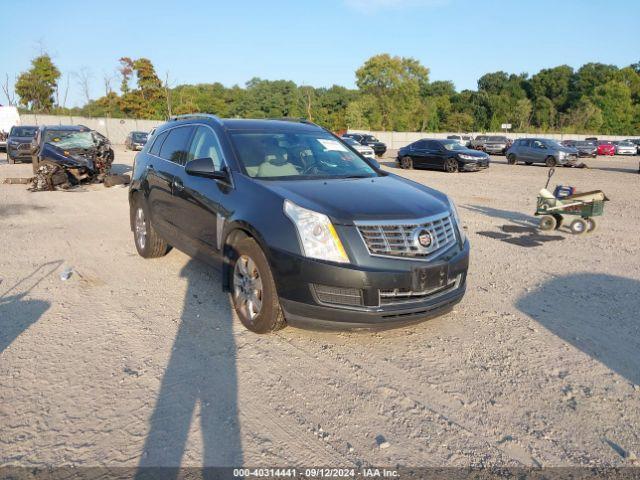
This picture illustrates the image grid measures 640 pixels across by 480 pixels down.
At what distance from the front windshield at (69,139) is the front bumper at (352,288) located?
1343 centimetres

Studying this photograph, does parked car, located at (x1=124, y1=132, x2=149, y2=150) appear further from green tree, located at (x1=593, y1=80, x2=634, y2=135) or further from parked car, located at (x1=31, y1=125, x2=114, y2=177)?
green tree, located at (x1=593, y1=80, x2=634, y2=135)

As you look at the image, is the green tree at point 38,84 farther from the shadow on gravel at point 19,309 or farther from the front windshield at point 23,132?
the shadow on gravel at point 19,309

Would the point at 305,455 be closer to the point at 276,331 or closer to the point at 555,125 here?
the point at 276,331

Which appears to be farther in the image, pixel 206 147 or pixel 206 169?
pixel 206 147

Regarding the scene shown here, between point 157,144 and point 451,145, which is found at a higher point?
point 451,145

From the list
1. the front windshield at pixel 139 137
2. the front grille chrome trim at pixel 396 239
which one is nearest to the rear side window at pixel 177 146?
the front grille chrome trim at pixel 396 239

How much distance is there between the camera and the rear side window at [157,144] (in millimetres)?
6199

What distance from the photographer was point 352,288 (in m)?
3.53

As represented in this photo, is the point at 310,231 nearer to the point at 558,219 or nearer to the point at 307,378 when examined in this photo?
the point at 307,378

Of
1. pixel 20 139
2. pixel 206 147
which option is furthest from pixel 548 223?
pixel 20 139

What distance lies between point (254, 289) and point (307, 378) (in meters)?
0.94

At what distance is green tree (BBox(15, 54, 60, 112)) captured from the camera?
6184cm

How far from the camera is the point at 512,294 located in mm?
5305

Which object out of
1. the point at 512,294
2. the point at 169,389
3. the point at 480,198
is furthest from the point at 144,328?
the point at 480,198
